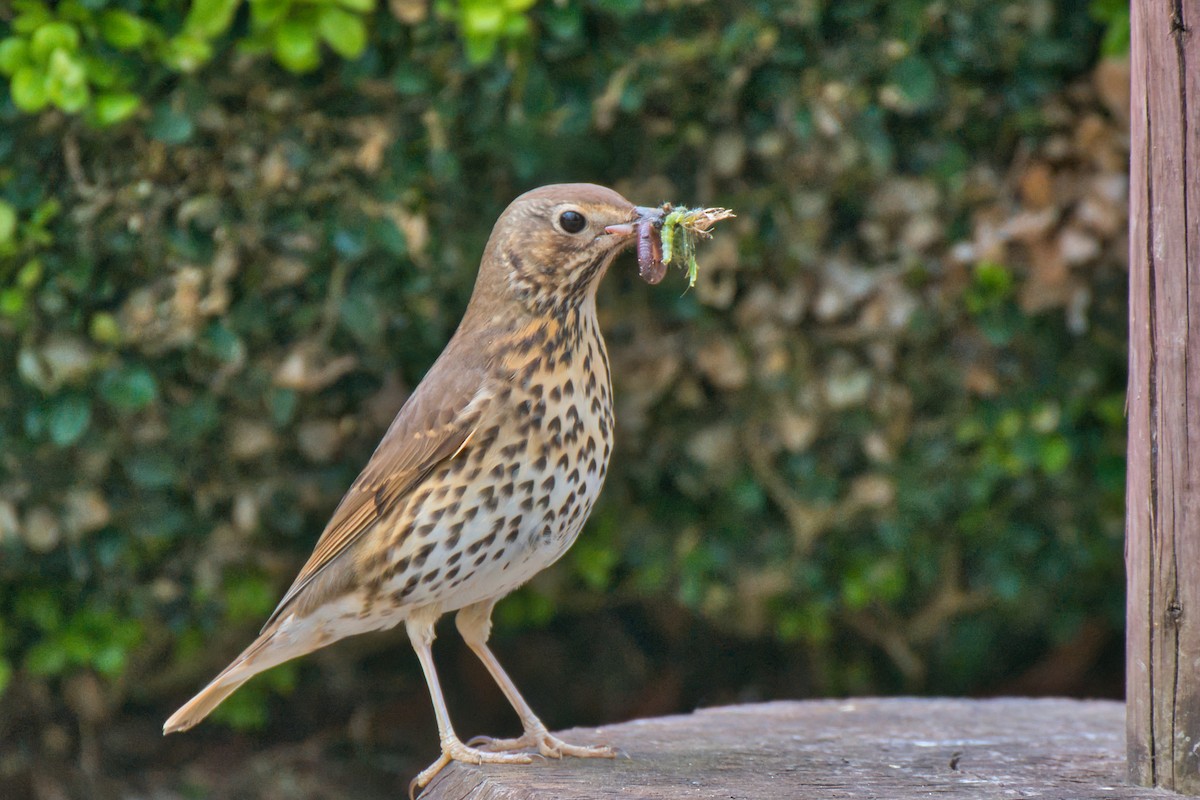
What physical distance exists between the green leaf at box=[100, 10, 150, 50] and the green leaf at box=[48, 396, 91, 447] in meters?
0.92

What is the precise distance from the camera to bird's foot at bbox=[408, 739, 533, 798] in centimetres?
311

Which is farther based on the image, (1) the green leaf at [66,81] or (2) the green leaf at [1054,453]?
(2) the green leaf at [1054,453]

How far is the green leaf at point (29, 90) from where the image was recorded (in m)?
3.53

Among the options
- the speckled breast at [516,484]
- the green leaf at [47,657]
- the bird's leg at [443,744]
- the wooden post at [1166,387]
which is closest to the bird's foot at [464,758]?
the bird's leg at [443,744]

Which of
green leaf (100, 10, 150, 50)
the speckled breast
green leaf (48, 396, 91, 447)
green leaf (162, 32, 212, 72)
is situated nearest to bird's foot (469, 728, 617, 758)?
the speckled breast

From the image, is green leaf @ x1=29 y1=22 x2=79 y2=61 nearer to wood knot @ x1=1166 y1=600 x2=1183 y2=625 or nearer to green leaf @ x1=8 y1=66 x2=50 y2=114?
green leaf @ x1=8 y1=66 x2=50 y2=114

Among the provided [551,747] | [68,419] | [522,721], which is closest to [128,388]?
[68,419]

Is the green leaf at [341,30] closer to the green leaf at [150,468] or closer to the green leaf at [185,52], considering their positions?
the green leaf at [185,52]

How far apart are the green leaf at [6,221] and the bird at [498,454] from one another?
115 centimetres

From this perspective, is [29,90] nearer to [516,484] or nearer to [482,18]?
[482,18]

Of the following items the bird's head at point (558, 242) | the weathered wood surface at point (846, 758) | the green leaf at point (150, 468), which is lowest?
the weathered wood surface at point (846, 758)

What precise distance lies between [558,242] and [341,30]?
3.30 feet

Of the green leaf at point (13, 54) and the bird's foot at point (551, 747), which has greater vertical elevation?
the green leaf at point (13, 54)

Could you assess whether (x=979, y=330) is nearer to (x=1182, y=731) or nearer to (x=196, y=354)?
(x=1182, y=731)
